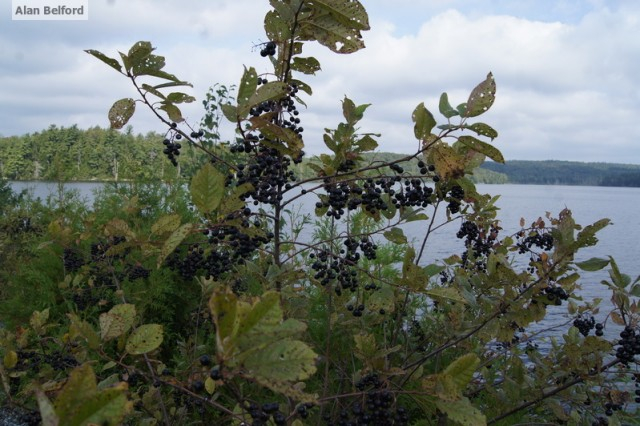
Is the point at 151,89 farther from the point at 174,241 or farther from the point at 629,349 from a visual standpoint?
the point at 629,349

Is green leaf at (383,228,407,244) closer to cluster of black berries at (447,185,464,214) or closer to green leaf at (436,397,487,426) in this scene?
cluster of black berries at (447,185,464,214)

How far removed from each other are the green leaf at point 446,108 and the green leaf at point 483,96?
80 millimetres

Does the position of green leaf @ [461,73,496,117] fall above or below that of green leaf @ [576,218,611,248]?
above

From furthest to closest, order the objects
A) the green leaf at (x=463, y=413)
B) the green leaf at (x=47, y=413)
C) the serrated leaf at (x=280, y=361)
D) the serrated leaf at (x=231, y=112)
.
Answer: the serrated leaf at (x=231, y=112) → the green leaf at (x=463, y=413) → the serrated leaf at (x=280, y=361) → the green leaf at (x=47, y=413)

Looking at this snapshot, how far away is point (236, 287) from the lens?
2.93 m

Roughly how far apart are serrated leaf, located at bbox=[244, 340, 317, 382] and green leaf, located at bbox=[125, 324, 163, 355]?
0.70m

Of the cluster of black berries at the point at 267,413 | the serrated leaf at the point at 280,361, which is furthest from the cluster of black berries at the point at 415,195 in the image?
the serrated leaf at the point at 280,361

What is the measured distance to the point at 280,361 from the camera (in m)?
0.87

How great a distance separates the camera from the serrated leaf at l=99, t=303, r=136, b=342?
56.8 inches

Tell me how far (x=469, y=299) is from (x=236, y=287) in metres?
1.47

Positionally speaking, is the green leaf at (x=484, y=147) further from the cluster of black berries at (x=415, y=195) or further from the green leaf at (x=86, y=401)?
the green leaf at (x=86, y=401)

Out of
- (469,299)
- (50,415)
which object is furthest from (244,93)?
(469,299)

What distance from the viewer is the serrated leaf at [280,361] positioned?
0.86 meters

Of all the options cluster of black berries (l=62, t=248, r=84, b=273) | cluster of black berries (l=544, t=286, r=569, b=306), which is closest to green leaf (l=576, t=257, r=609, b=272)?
cluster of black berries (l=544, t=286, r=569, b=306)
